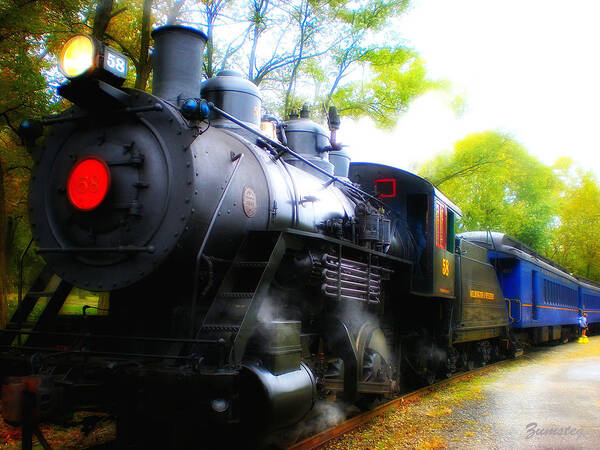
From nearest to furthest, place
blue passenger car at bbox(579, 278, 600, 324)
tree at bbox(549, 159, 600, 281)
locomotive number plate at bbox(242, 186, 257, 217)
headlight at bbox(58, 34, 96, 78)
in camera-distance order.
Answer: headlight at bbox(58, 34, 96, 78), locomotive number plate at bbox(242, 186, 257, 217), blue passenger car at bbox(579, 278, 600, 324), tree at bbox(549, 159, 600, 281)

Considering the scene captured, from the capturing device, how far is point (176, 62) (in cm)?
473

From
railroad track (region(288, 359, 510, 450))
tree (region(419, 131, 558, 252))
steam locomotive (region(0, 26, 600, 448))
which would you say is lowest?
railroad track (region(288, 359, 510, 450))

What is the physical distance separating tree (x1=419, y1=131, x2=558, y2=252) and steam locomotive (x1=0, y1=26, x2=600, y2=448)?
11979 mm

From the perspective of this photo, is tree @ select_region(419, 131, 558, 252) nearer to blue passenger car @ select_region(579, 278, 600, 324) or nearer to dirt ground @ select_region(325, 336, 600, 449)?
blue passenger car @ select_region(579, 278, 600, 324)

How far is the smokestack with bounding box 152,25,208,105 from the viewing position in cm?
470

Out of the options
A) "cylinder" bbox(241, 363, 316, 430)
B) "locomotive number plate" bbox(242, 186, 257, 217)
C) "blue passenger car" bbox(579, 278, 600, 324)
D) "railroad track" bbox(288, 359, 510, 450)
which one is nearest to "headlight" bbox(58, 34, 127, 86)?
"locomotive number plate" bbox(242, 186, 257, 217)

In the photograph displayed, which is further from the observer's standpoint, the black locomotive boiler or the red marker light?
the red marker light

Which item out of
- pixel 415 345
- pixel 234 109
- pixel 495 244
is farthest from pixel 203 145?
pixel 495 244

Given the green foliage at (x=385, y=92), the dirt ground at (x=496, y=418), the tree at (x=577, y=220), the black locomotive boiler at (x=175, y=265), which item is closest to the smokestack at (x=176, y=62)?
the black locomotive boiler at (x=175, y=265)

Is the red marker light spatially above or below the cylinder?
above

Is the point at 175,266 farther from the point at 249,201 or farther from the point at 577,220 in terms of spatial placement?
the point at 577,220

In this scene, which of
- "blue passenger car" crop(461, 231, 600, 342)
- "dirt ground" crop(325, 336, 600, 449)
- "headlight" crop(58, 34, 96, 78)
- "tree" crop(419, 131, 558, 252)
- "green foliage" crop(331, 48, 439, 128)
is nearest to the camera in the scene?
"headlight" crop(58, 34, 96, 78)

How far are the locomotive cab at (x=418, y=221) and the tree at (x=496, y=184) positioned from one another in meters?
8.03

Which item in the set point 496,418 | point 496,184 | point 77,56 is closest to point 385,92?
point 496,184
